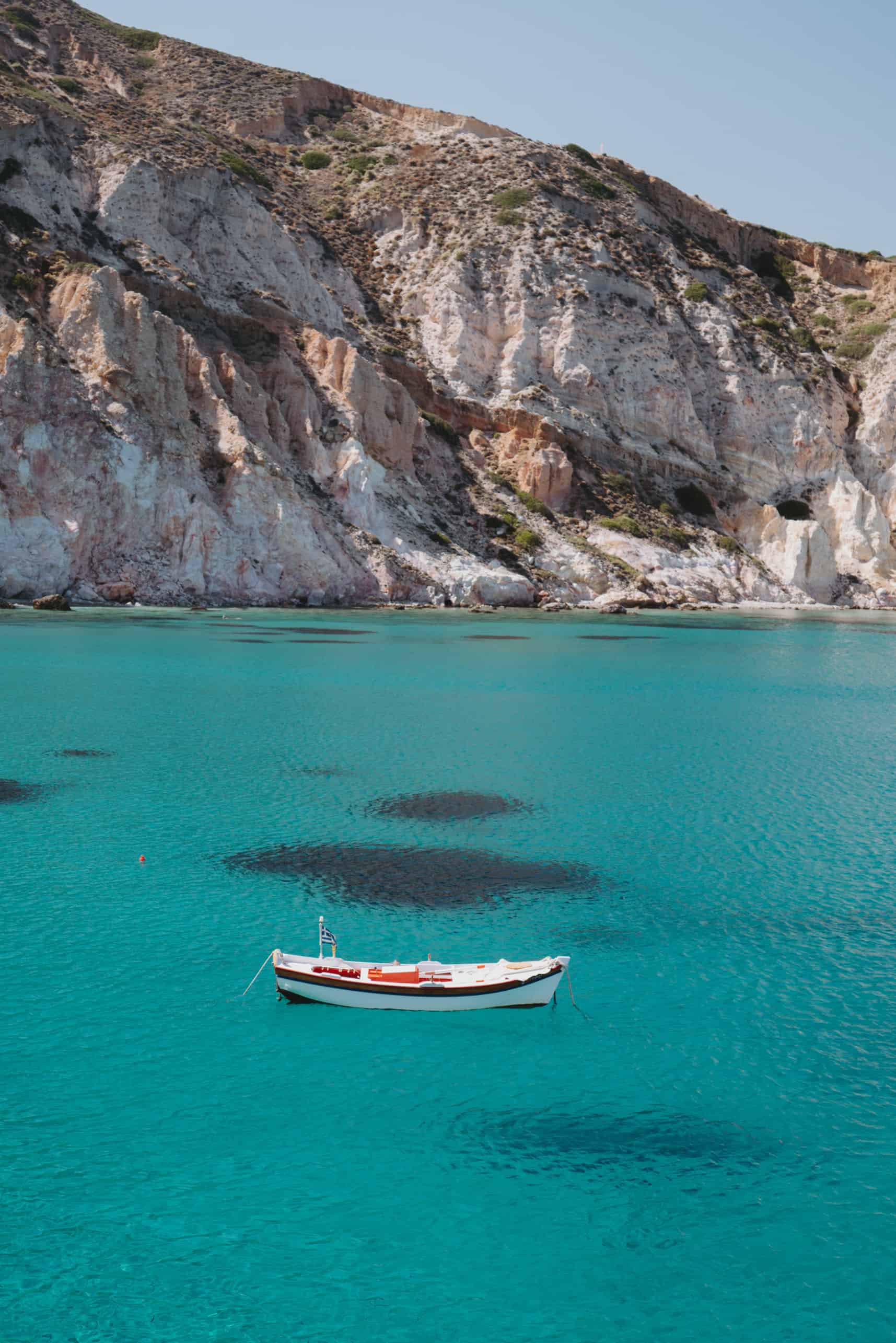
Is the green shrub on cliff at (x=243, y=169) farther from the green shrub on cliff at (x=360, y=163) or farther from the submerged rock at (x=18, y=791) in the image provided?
the submerged rock at (x=18, y=791)

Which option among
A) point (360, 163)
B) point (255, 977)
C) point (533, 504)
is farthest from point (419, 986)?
point (360, 163)

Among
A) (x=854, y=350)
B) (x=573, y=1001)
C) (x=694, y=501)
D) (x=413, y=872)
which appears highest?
(x=854, y=350)

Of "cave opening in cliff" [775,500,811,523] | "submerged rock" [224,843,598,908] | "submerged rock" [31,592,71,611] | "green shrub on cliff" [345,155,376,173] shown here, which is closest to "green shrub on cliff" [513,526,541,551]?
"cave opening in cliff" [775,500,811,523]

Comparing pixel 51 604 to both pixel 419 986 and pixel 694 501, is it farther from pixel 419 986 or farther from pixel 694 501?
pixel 694 501

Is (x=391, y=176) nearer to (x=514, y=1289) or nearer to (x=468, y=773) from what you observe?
(x=468, y=773)

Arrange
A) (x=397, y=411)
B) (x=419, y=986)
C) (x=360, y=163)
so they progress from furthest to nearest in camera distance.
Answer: (x=360, y=163) → (x=397, y=411) → (x=419, y=986)

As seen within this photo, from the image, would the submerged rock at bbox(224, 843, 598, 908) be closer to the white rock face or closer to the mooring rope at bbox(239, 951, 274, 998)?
the mooring rope at bbox(239, 951, 274, 998)
